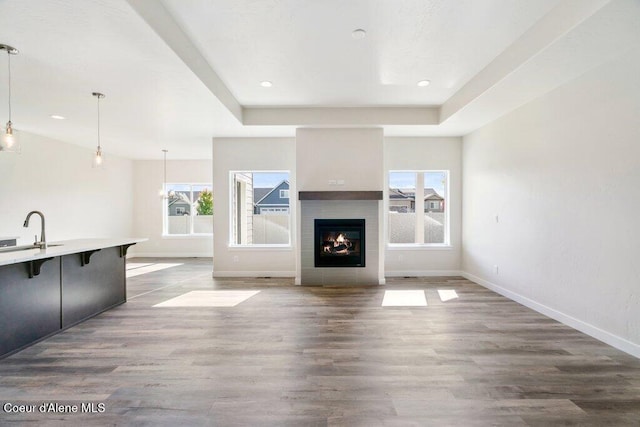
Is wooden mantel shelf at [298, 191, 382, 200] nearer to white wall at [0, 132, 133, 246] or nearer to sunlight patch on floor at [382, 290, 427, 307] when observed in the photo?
sunlight patch on floor at [382, 290, 427, 307]

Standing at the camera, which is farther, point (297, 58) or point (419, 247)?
point (419, 247)

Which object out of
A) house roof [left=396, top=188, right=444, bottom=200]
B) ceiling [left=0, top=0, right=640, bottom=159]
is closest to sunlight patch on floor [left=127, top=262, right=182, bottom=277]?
ceiling [left=0, top=0, right=640, bottom=159]

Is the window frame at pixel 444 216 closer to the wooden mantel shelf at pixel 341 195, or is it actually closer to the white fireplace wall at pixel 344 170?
the white fireplace wall at pixel 344 170

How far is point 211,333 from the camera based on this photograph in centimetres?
322

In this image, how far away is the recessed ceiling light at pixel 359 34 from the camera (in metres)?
2.82

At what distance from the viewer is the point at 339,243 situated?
5.48 metres

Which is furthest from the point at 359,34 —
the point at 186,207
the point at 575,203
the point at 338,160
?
the point at 186,207

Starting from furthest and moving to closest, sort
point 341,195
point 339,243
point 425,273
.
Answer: point 425,273 → point 339,243 → point 341,195

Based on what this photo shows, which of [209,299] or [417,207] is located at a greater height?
[417,207]

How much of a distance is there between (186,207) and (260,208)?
339cm

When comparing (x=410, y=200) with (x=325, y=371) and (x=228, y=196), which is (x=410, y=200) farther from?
(x=325, y=371)

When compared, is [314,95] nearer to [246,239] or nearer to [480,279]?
[246,239]

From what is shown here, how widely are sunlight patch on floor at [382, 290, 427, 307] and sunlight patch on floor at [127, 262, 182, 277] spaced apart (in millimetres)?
5172

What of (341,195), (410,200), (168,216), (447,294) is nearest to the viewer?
(447,294)
